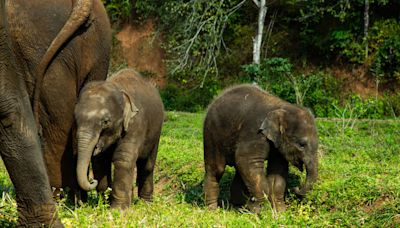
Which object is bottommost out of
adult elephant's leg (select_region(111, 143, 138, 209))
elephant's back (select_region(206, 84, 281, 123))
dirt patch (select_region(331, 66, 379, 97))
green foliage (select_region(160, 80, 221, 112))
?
green foliage (select_region(160, 80, 221, 112))

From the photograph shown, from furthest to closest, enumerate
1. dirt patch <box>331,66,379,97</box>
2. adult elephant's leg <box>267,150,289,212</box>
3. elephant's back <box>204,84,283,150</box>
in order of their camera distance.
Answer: dirt patch <box>331,66,379,97</box>, elephant's back <box>204,84,283,150</box>, adult elephant's leg <box>267,150,289,212</box>

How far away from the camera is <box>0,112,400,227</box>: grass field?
18.6ft

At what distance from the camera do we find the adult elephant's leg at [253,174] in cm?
749

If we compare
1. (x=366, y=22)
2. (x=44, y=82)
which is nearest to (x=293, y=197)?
(x=44, y=82)

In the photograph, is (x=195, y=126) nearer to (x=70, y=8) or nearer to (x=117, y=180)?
(x=117, y=180)

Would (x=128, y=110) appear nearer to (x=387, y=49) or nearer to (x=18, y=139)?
(x=18, y=139)

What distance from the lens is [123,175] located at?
274 inches

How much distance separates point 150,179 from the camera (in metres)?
8.18

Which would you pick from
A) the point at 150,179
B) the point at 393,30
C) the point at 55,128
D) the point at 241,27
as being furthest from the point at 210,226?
the point at 241,27

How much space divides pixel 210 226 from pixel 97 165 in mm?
2018

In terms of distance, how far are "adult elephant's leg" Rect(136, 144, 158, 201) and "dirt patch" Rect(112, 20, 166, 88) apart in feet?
54.6

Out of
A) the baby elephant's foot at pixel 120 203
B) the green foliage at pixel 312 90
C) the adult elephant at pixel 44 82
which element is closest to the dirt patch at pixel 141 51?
the green foliage at pixel 312 90

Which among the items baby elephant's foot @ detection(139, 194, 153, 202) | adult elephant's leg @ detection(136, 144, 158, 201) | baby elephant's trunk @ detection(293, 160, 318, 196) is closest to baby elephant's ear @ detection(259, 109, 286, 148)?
baby elephant's trunk @ detection(293, 160, 318, 196)

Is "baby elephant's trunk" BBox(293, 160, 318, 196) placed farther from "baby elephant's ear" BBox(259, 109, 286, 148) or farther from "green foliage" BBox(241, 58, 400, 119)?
"green foliage" BBox(241, 58, 400, 119)
